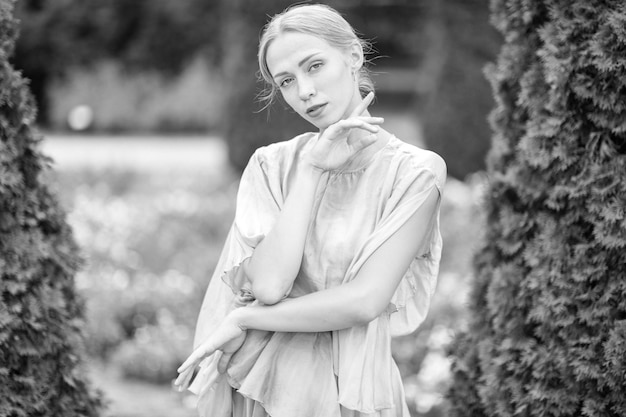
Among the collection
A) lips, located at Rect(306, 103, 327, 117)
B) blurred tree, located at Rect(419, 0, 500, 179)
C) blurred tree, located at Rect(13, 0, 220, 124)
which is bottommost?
lips, located at Rect(306, 103, 327, 117)

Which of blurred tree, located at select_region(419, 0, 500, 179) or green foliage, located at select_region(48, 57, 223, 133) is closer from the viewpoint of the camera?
blurred tree, located at select_region(419, 0, 500, 179)

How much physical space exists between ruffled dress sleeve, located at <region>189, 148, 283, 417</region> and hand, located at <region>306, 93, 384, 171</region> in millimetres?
241

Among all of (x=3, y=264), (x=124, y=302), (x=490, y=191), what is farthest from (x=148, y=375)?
(x=490, y=191)

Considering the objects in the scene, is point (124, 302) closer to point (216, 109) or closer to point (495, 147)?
point (495, 147)

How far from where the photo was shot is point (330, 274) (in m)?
2.47

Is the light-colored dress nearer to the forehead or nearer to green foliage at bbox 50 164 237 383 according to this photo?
the forehead

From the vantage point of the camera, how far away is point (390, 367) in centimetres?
257

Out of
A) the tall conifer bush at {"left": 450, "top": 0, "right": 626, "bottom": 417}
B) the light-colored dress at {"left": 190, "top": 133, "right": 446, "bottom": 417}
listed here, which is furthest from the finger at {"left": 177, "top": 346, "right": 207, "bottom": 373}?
the tall conifer bush at {"left": 450, "top": 0, "right": 626, "bottom": 417}

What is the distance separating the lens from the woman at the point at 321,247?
238 centimetres

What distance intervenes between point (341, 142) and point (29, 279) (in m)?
1.34

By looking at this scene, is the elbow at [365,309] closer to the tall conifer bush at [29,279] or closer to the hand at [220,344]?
the hand at [220,344]

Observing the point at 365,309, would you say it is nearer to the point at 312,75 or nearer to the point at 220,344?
the point at 220,344

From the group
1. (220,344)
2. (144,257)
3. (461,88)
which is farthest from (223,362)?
(461,88)

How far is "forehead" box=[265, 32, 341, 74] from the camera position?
241 centimetres
